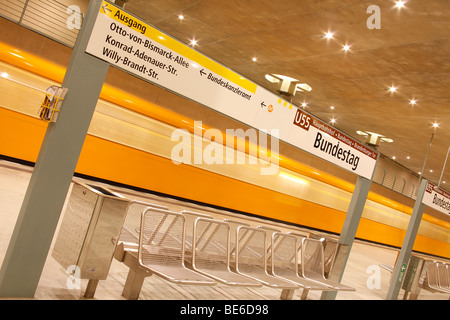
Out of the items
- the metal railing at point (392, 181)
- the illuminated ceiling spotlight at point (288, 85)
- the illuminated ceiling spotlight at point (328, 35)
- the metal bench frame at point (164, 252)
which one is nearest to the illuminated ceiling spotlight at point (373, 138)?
the metal railing at point (392, 181)

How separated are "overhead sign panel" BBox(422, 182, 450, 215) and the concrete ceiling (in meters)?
2.12

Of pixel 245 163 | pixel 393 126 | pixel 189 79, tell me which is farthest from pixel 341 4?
pixel 245 163

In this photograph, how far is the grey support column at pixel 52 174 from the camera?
362cm

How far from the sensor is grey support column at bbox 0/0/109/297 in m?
3.62

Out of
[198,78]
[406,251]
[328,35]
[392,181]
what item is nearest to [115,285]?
[198,78]

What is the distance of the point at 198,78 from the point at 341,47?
4.22 meters

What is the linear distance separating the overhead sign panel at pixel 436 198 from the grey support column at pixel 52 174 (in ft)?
25.2

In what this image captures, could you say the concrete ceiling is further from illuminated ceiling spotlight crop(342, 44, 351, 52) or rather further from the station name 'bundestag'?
the station name 'bundestag'

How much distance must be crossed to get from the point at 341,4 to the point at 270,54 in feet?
11.7

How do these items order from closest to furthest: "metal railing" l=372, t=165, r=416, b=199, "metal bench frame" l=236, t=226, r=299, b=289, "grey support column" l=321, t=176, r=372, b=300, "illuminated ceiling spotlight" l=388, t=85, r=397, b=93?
1. "metal bench frame" l=236, t=226, r=299, b=289
2. "grey support column" l=321, t=176, r=372, b=300
3. "illuminated ceiling spotlight" l=388, t=85, r=397, b=93
4. "metal railing" l=372, t=165, r=416, b=199

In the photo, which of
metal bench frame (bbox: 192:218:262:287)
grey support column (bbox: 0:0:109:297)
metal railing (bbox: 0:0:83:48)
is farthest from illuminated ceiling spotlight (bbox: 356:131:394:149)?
grey support column (bbox: 0:0:109:297)

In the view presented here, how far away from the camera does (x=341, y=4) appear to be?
5.99 m

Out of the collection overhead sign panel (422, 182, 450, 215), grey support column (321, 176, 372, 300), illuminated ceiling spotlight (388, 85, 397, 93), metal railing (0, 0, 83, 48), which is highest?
illuminated ceiling spotlight (388, 85, 397, 93)
